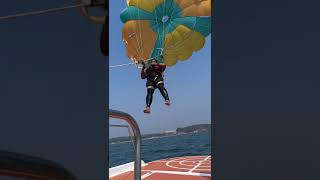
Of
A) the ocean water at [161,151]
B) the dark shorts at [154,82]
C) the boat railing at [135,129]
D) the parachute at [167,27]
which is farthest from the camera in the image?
the ocean water at [161,151]

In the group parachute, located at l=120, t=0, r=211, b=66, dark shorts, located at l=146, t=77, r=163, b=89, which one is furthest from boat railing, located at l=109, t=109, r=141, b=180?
parachute, located at l=120, t=0, r=211, b=66

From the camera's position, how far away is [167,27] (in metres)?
5.61

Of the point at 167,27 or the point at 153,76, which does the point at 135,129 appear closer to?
the point at 153,76

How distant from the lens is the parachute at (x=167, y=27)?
5.32 meters

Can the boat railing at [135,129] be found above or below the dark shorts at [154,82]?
below

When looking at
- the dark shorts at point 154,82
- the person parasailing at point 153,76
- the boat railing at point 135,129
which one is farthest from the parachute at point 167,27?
the boat railing at point 135,129

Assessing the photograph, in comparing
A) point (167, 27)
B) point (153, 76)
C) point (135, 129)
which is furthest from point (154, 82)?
point (135, 129)

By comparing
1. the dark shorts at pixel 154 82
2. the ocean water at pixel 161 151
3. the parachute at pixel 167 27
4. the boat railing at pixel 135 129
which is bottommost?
the ocean water at pixel 161 151

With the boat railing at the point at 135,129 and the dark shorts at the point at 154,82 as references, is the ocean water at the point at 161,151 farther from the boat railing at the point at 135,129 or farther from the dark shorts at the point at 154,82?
the boat railing at the point at 135,129

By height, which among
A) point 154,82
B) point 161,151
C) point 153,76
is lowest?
point 161,151
